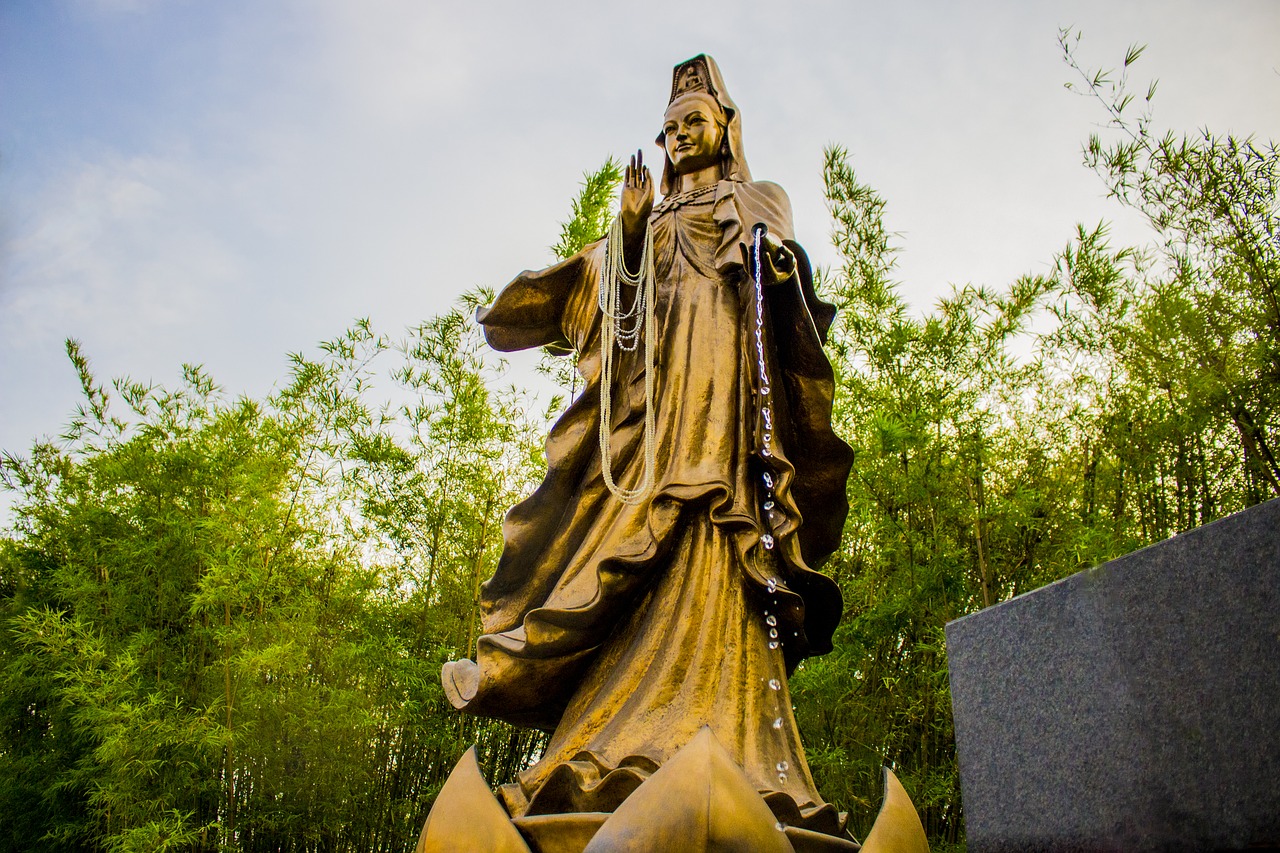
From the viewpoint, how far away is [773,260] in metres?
2.68

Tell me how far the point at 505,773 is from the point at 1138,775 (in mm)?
3585

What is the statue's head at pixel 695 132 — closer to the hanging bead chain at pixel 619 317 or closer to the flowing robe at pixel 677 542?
the flowing robe at pixel 677 542

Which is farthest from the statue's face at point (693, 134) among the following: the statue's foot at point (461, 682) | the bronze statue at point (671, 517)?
the statue's foot at point (461, 682)

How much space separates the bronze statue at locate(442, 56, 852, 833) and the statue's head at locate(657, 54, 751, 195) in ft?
0.49

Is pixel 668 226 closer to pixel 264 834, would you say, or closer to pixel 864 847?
pixel 864 847

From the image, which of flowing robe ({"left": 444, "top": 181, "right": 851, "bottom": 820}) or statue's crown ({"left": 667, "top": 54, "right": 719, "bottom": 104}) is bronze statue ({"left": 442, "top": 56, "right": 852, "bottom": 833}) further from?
statue's crown ({"left": 667, "top": 54, "right": 719, "bottom": 104})

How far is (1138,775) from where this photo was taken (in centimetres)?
157

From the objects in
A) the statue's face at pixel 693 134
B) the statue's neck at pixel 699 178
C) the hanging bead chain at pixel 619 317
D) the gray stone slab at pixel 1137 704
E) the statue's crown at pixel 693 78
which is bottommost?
the gray stone slab at pixel 1137 704

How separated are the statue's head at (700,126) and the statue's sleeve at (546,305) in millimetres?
456

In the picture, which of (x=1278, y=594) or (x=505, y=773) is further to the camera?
(x=505, y=773)

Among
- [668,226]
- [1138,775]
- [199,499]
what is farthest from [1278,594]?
[199,499]

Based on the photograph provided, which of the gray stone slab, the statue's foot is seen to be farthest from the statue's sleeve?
the gray stone slab

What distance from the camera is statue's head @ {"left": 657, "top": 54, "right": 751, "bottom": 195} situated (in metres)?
3.17

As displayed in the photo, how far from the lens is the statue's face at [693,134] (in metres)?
3.16
